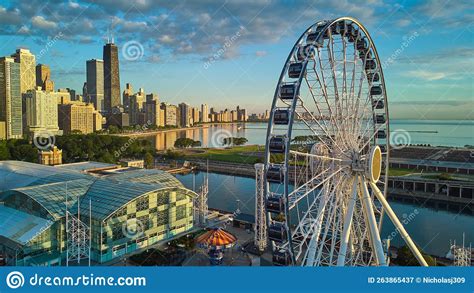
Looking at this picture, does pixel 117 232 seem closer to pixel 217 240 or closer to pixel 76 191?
pixel 76 191

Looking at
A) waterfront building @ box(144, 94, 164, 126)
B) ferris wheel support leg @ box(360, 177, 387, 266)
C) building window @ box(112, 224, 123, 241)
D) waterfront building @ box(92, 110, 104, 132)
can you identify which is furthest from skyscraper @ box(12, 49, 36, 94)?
waterfront building @ box(144, 94, 164, 126)

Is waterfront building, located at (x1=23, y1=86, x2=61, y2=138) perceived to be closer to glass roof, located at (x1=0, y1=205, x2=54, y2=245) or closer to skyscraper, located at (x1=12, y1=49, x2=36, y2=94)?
skyscraper, located at (x1=12, y1=49, x2=36, y2=94)

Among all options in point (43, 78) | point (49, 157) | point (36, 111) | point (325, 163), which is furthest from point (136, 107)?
point (325, 163)

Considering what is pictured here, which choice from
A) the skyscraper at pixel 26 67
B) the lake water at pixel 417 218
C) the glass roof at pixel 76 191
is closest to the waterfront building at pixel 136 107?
the skyscraper at pixel 26 67

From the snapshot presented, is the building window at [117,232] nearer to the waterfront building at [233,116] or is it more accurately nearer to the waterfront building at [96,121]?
the waterfront building at [96,121]

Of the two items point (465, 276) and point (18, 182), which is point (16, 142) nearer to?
point (18, 182)

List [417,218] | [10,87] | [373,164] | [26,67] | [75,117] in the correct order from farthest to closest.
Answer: [75,117], [26,67], [10,87], [417,218], [373,164]
